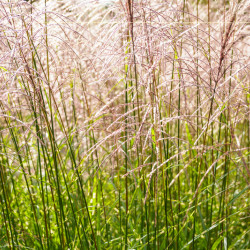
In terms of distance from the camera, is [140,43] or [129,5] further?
[140,43]

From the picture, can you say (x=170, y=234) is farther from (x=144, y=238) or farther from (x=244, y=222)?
(x=244, y=222)

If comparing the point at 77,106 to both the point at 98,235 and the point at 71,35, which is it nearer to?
the point at 71,35

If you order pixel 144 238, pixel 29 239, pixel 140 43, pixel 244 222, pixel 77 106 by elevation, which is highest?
pixel 140 43

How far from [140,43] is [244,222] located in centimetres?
168

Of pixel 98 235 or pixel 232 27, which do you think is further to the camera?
pixel 98 235

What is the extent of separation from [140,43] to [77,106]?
4.85 feet

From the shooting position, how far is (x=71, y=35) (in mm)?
2082

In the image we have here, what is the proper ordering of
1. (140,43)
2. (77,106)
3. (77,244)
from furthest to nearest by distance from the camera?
(77,106)
(77,244)
(140,43)

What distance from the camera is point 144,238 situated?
1532 mm

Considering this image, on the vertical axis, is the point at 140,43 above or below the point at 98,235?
above

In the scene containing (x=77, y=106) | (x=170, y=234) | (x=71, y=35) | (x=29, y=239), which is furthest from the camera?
(x=77, y=106)

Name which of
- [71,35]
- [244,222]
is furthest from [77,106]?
[244,222]

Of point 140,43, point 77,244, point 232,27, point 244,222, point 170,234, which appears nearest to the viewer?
point 232,27

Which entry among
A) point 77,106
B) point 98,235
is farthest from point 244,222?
point 77,106
